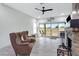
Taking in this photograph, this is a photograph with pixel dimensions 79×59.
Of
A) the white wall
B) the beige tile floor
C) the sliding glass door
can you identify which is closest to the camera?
the beige tile floor

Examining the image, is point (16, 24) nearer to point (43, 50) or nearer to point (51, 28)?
point (51, 28)

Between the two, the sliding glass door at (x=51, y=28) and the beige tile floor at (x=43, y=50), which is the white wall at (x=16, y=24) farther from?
the sliding glass door at (x=51, y=28)

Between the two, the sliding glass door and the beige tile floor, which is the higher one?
the sliding glass door

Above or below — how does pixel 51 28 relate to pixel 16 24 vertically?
below

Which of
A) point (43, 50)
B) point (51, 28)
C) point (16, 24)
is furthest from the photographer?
point (43, 50)

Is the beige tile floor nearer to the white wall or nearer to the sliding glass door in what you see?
the white wall

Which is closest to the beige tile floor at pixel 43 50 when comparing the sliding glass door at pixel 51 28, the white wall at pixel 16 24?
the white wall at pixel 16 24

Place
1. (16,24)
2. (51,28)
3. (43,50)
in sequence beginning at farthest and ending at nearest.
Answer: (43,50), (16,24), (51,28)

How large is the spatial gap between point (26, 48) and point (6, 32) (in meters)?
1.01

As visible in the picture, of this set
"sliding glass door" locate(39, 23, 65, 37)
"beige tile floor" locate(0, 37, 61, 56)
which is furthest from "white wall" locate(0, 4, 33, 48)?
"sliding glass door" locate(39, 23, 65, 37)

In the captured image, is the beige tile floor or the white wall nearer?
the beige tile floor

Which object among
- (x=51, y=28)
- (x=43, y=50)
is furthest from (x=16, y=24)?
(x=43, y=50)

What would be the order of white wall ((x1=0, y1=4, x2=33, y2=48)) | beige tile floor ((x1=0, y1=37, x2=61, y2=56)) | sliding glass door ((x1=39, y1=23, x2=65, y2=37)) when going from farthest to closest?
white wall ((x1=0, y1=4, x2=33, y2=48)), sliding glass door ((x1=39, y1=23, x2=65, y2=37)), beige tile floor ((x1=0, y1=37, x2=61, y2=56))

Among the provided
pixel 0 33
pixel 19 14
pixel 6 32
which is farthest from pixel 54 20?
pixel 0 33
